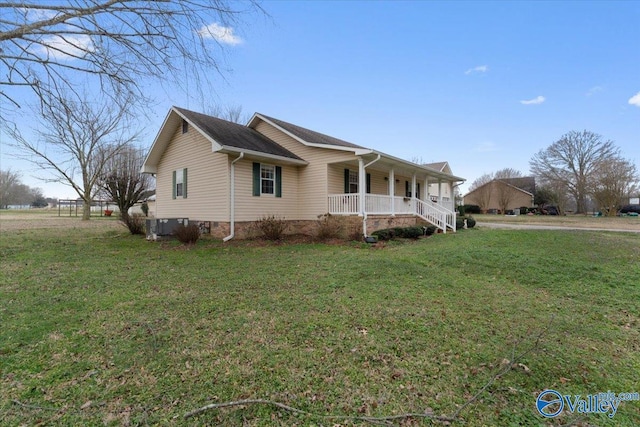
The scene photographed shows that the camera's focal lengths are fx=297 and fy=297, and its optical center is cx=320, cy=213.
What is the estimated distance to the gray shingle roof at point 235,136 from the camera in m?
11.1

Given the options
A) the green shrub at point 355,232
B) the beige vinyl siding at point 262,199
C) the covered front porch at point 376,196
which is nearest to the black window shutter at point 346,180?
the covered front porch at point 376,196

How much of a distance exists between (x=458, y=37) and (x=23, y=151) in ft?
92.8

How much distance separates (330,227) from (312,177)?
2.71 metres

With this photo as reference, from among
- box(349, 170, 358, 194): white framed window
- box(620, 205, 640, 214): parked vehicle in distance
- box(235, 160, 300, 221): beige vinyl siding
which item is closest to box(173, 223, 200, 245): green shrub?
box(235, 160, 300, 221): beige vinyl siding

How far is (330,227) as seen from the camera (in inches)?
446

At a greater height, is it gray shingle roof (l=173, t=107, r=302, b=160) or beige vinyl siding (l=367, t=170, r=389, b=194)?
gray shingle roof (l=173, t=107, r=302, b=160)

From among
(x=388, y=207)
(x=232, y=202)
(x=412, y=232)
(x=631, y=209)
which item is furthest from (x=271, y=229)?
(x=631, y=209)

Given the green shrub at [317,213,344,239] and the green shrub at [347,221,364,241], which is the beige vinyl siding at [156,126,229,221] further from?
the green shrub at [347,221,364,241]

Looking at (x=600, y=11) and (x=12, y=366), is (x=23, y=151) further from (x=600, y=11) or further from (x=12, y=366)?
(x=600, y=11)

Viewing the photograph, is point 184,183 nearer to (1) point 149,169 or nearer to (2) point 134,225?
(1) point 149,169

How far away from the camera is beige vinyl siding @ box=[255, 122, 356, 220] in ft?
40.7

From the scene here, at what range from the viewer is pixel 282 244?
10.4 metres

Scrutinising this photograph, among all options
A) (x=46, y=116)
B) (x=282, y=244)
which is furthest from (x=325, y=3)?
(x=46, y=116)

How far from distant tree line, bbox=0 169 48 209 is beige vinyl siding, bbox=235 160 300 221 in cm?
6078
